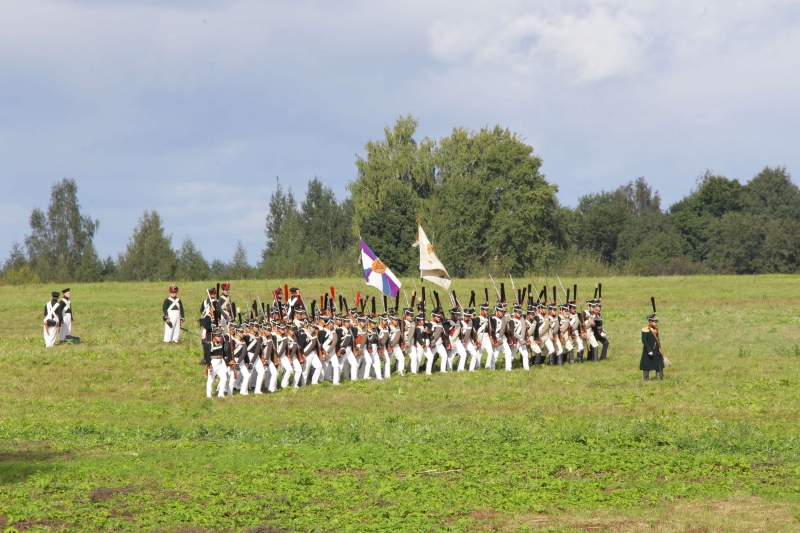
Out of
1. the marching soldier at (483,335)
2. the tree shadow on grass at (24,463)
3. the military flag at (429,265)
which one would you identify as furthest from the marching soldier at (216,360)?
the military flag at (429,265)

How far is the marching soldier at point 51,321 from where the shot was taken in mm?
28031

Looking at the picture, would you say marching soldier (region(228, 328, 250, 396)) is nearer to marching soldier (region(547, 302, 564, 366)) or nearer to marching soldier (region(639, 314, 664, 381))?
marching soldier (region(547, 302, 564, 366))

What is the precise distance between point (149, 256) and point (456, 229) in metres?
24.7

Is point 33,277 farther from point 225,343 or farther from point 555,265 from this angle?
point 225,343

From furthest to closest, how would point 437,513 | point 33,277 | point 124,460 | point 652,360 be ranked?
point 33,277, point 652,360, point 124,460, point 437,513

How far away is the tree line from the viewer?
232 ft

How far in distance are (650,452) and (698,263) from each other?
83822mm

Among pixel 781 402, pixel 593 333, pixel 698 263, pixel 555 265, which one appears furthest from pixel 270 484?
pixel 698 263

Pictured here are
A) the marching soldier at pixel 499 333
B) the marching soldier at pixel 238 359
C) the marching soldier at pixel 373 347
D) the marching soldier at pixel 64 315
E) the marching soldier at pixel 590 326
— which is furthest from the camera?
the marching soldier at pixel 64 315

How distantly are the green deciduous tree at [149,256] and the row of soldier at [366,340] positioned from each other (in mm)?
41271

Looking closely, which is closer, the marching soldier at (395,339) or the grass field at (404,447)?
the grass field at (404,447)

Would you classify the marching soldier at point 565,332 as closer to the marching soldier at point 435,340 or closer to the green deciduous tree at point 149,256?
the marching soldier at point 435,340

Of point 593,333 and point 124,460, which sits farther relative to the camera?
point 593,333

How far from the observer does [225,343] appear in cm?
2203
